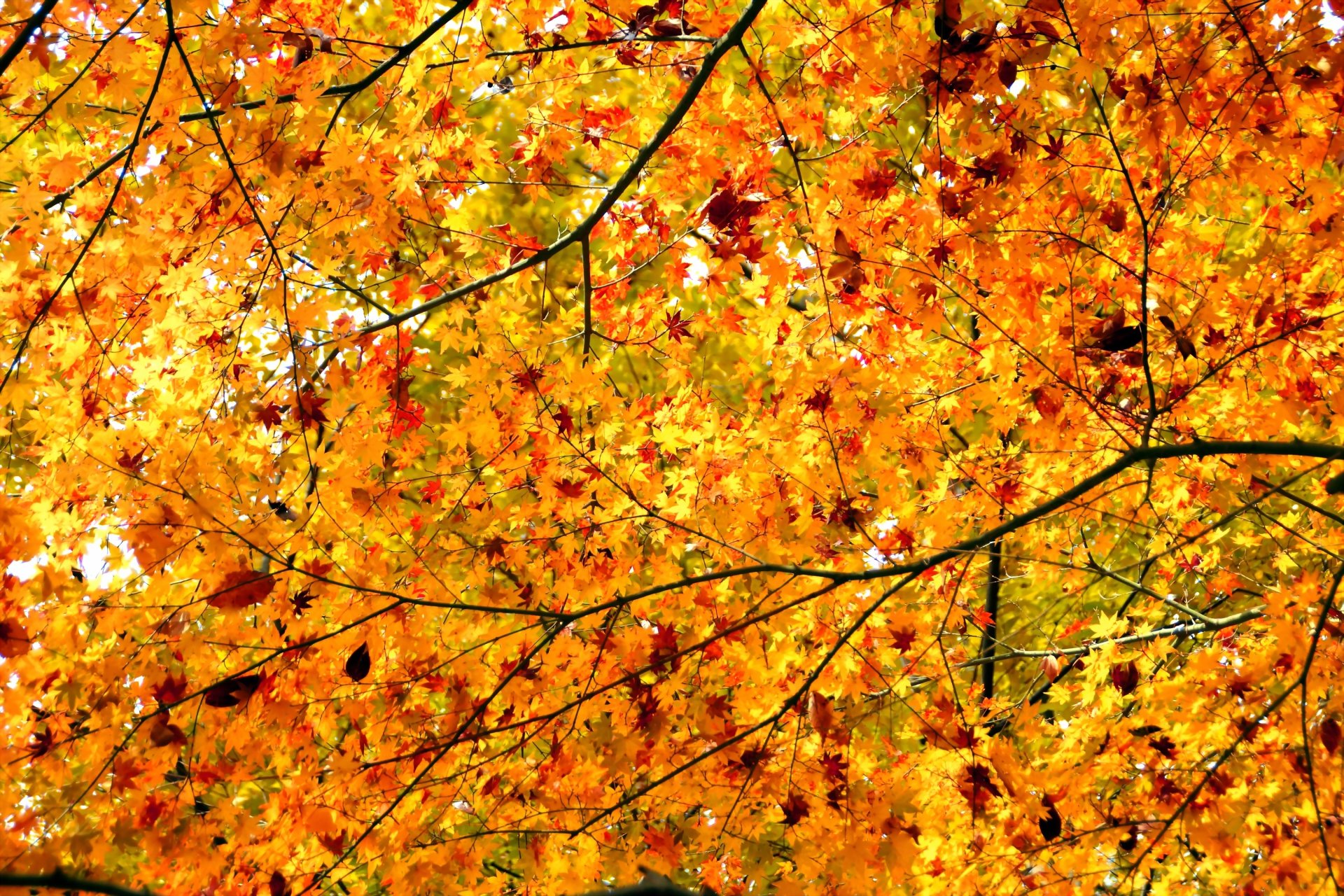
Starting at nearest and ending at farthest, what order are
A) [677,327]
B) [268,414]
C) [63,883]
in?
[63,883]
[268,414]
[677,327]

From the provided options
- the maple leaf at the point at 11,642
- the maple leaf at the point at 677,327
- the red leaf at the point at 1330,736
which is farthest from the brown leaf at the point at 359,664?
the red leaf at the point at 1330,736

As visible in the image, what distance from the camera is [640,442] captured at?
150 inches

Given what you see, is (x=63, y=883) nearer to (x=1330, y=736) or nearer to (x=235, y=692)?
(x=235, y=692)

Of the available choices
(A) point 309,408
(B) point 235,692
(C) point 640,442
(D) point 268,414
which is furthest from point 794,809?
(D) point 268,414

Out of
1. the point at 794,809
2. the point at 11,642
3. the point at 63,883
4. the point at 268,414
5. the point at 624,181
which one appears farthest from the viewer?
the point at 268,414

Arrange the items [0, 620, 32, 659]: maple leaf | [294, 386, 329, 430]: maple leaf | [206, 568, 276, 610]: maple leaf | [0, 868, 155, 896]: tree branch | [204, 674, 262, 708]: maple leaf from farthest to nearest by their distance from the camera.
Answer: [294, 386, 329, 430]: maple leaf, [204, 674, 262, 708]: maple leaf, [206, 568, 276, 610]: maple leaf, [0, 620, 32, 659]: maple leaf, [0, 868, 155, 896]: tree branch

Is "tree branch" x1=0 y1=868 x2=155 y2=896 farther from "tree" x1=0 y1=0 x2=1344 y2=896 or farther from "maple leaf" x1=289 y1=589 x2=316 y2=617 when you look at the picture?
"maple leaf" x1=289 y1=589 x2=316 y2=617

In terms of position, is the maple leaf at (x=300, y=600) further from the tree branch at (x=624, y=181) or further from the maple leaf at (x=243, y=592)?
the tree branch at (x=624, y=181)

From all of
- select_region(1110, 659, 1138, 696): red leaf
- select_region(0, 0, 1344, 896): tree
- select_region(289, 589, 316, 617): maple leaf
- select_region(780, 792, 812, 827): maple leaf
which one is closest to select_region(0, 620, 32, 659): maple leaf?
select_region(0, 0, 1344, 896): tree

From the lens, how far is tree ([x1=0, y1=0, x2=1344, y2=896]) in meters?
3.08

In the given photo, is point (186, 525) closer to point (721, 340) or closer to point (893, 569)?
point (893, 569)

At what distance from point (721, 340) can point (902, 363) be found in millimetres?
2290

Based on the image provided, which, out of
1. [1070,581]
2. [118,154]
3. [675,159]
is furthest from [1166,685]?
[118,154]

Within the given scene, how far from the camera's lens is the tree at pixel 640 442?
308 cm
